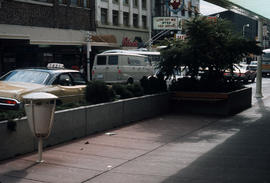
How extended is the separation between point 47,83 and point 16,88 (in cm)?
108

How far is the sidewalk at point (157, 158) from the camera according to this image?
6363 millimetres

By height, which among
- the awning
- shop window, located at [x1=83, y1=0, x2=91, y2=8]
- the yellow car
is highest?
shop window, located at [x1=83, y1=0, x2=91, y2=8]

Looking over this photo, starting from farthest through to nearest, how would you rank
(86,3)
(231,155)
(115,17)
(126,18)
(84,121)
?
1. (126,18)
2. (115,17)
3. (86,3)
4. (84,121)
5. (231,155)

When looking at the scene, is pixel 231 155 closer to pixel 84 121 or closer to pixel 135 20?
pixel 84 121

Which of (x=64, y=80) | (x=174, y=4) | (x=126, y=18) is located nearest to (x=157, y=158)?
(x=64, y=80)

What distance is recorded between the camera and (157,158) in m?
7.59

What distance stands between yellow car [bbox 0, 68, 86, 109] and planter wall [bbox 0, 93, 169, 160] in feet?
3.90

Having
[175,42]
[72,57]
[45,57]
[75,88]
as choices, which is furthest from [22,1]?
[75,88]

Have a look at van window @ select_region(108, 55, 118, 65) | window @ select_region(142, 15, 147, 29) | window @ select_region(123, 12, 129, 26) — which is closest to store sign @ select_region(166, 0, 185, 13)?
window @ select_region(123, 12, 129, 26)

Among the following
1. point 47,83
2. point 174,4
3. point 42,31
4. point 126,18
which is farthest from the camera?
point 126,18

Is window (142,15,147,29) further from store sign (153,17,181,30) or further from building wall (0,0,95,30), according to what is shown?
building wall (0,0,95,30)

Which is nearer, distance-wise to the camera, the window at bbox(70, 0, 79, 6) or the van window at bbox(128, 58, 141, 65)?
the van window at bbox(128, 58, 141, 65)

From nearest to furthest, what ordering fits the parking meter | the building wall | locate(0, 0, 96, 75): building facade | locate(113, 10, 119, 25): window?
the parking meter
locate(0, 0, 96, 75): building facade
the building wall
locate(113, 10, 119, 25): window

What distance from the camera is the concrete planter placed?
13281 millimetres
